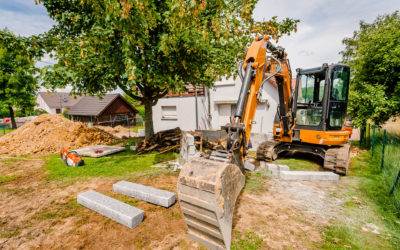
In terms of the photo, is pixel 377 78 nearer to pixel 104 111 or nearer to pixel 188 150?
pixel 188 150

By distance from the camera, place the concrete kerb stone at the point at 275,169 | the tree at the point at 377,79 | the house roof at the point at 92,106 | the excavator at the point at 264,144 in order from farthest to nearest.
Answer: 1. the house roof at the point at 92,106
2. the tree at the point at 377,79
3. the concrete kerb stone at the point at 275,169
4. the excavator at the point at 264,144

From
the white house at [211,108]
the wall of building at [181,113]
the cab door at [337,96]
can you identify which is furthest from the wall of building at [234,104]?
the cab door at [337,96]

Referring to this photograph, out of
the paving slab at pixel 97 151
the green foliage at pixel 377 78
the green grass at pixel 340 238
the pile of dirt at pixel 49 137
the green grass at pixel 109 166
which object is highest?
the green foliage at pixel 377 78

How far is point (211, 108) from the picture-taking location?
56.7ft

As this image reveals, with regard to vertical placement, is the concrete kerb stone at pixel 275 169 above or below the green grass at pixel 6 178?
above

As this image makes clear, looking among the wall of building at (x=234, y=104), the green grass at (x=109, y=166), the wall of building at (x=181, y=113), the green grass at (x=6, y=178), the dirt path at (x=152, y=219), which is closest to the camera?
the dirt path at (x=152, y=219)

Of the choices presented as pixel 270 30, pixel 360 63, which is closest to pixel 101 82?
pixel 270 30

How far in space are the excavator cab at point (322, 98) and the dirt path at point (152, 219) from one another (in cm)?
232

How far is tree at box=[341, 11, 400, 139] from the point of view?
10633 mm

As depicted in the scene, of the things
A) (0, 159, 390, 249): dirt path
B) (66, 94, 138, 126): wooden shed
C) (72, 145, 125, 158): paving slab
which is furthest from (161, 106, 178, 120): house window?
(66, 94, 138, 126): wooden shed

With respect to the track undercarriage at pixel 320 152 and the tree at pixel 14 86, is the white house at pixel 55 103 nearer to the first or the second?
the tree at pixel 14 86

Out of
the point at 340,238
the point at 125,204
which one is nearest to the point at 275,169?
the point at 340,238

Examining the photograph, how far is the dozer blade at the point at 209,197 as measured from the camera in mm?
3549

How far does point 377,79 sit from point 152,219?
1193 centimetres
